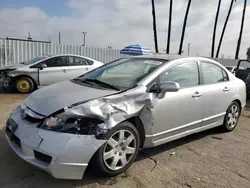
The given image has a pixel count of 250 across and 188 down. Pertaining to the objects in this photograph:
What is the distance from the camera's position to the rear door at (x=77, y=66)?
371 inches

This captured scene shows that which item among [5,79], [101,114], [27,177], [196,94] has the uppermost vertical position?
[196,94]

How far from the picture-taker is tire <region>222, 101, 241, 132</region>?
199 inches

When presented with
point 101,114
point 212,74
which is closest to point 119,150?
point 101,114

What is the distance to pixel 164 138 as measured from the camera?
3771 millimetres

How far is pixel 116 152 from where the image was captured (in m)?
3.18

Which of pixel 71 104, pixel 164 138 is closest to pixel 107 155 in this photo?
pixel 71 104

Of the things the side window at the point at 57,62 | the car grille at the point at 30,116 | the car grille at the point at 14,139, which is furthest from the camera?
the side window at the point at 57,62

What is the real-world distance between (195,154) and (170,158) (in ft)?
1.57

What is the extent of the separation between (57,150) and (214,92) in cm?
296

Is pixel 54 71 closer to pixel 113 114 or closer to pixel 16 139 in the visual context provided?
pixel 16 139

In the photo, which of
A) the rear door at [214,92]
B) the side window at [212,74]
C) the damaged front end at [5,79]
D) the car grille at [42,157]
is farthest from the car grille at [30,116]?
the damaged front end at [5,79]

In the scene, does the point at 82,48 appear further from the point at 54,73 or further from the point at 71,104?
the point at 71,104

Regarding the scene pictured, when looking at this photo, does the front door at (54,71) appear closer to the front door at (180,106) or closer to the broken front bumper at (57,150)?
the front door at (180,106)

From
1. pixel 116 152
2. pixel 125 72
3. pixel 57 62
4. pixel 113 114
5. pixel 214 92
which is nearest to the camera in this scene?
pixel 113 114
